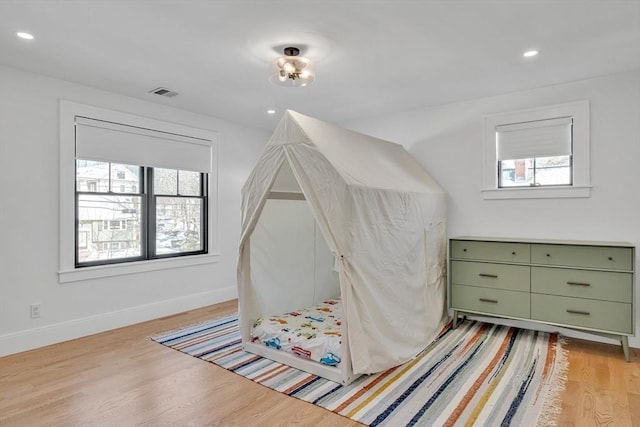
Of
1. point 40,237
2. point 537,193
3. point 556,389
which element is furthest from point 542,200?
point 40,237

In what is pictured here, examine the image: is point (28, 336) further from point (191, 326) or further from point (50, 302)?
point (191, 326)

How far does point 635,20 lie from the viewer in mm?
2328

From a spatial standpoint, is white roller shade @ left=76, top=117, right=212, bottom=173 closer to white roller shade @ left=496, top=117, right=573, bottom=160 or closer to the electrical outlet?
the electrical outlet

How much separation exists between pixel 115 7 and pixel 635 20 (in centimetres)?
325

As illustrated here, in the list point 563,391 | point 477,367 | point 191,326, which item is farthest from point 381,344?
point 191,326

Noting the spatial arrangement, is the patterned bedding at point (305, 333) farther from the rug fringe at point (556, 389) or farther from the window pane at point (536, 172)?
the window pane at point (536, 172)

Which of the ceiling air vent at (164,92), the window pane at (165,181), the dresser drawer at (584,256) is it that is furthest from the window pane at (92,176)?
the dresser drawer at (584,256)

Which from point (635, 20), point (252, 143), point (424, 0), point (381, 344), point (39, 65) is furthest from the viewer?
point (252, 143)

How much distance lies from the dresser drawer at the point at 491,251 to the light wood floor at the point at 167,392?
35.4 inches

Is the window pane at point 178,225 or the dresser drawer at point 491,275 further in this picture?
the window pane at point 178,225

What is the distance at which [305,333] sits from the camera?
2924 mm

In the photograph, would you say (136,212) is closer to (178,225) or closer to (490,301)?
(178,225)

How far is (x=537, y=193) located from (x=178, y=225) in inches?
159

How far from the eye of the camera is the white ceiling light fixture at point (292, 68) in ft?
9.04
